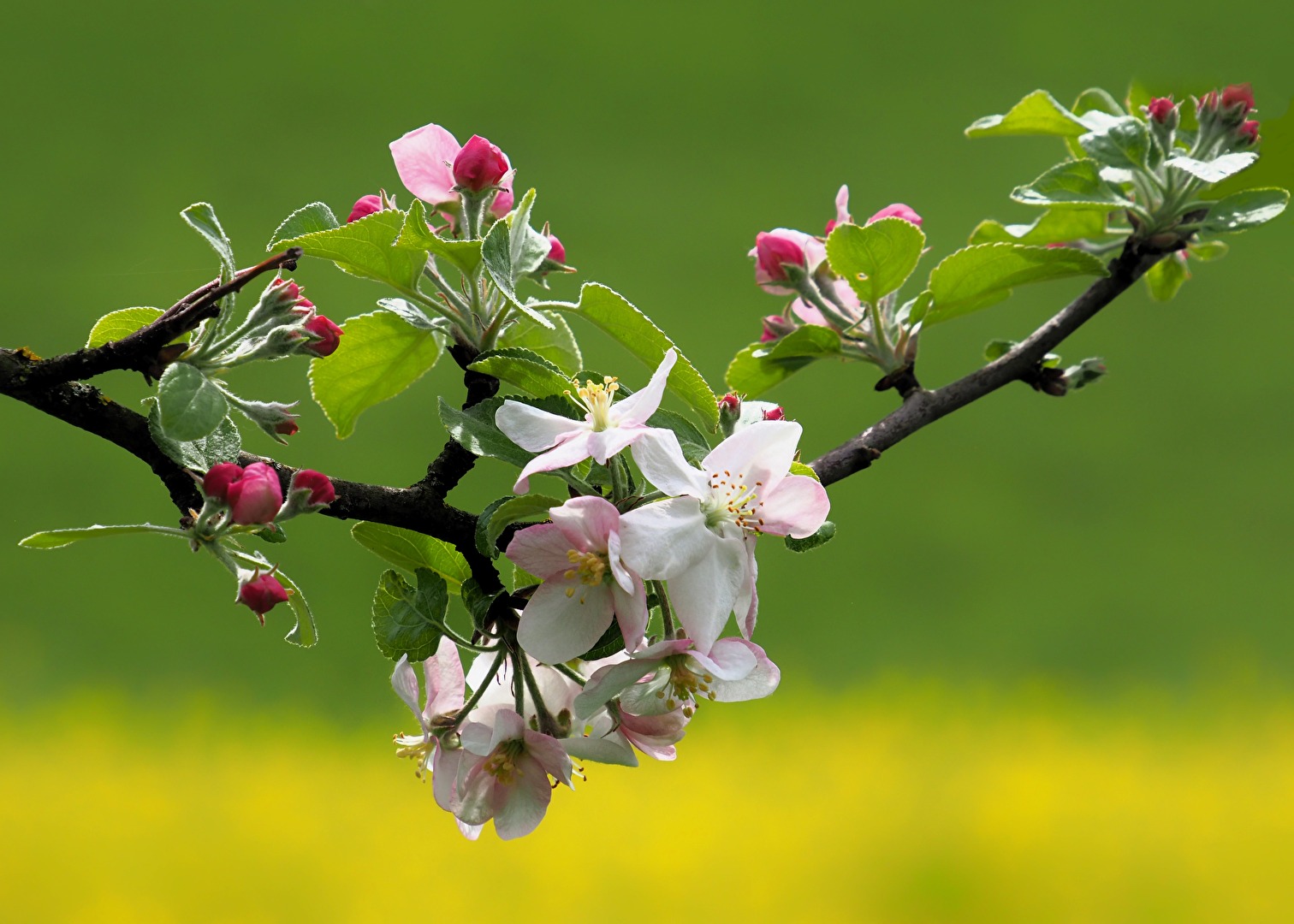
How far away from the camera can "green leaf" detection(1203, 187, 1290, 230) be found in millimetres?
880

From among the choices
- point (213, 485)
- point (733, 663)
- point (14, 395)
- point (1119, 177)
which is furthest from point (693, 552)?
point (1119, 177)

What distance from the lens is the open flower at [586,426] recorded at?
19.7 inches

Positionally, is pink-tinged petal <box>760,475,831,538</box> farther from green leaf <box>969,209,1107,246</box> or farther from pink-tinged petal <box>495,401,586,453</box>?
green leaf <box>969,209,1107,246</box>

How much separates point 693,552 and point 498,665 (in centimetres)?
14

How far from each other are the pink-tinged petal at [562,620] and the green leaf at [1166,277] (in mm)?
770

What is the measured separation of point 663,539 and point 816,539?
105 millimetres

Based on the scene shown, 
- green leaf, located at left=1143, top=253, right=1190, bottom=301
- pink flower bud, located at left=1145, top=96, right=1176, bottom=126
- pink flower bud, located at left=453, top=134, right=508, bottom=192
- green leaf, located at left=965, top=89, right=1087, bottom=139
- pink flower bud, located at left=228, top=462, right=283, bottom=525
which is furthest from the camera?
green leaf, located at left=1143, top=253, right=1190, bottom=301

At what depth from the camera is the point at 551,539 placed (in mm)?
511

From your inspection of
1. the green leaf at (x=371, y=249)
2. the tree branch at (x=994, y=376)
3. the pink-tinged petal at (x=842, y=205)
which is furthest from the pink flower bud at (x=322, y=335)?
the pink-tinged petal at (x=842, y=205)

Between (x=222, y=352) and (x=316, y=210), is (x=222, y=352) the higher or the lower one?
the lower one

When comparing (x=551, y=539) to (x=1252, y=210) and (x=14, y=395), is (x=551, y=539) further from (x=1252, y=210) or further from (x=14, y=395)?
(x=1252, y=210)

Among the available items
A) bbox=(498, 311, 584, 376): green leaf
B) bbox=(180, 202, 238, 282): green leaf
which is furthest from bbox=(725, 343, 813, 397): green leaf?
bbox=(180, 202, 238, 282): green leaf

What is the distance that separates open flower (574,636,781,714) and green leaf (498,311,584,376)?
210 mm

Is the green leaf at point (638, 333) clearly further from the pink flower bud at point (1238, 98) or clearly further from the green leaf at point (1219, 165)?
the pink flower bud at point (1238, 98)
